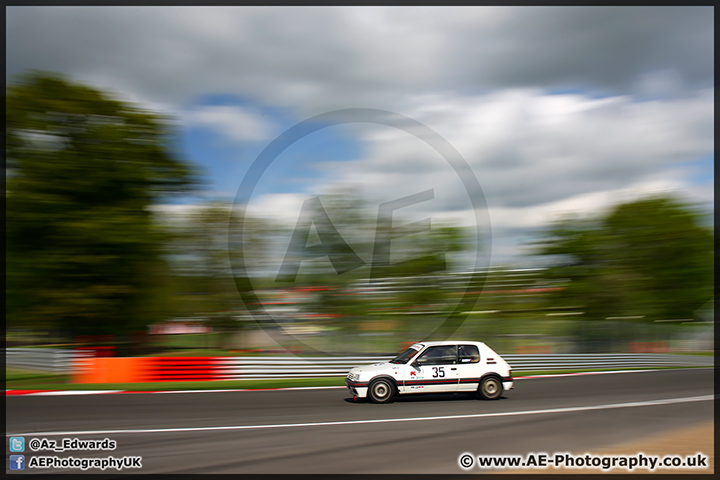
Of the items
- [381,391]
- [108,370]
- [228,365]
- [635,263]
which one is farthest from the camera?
[635,263]

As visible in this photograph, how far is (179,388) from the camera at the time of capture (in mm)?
14570

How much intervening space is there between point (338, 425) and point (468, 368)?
4109mm

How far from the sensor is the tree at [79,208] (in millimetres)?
21156

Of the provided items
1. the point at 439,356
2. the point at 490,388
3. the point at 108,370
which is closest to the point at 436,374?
the point at 439,356

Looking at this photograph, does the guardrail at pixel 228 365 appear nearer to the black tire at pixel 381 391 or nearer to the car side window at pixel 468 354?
the black tire at pixel 381 391

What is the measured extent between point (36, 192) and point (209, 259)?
9040mm

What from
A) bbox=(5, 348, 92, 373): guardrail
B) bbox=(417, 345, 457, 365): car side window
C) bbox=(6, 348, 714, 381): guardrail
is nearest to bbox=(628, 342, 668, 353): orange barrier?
bbox=(6, 348, 714, 381): guardrail

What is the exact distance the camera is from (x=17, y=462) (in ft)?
21.0

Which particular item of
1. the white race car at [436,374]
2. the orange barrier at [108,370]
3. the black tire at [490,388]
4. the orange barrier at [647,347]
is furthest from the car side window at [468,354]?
the orange barrier at [647,347]

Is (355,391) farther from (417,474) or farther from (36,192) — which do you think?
(36,192)

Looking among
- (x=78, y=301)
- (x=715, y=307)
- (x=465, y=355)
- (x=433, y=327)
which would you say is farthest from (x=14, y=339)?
(x=715, y=307)

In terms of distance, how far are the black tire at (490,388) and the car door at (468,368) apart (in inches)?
6.2

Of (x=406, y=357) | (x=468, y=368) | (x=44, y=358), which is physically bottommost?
(x=44, y=358)

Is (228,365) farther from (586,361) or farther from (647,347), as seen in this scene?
(647,347)
